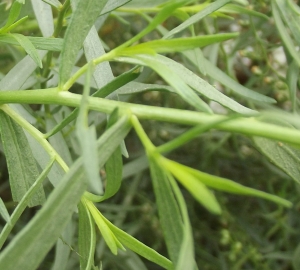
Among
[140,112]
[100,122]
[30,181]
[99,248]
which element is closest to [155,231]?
[99,248]

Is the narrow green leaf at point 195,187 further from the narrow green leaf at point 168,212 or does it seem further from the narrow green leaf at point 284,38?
the narrow green leaf at point 284,38

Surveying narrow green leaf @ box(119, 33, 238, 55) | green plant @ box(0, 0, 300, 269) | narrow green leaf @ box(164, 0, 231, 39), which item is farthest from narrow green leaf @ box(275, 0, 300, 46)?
narrow green leaf @ box(119, 33, 238, 55)

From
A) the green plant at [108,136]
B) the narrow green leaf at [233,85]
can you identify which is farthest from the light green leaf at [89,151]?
the narrow green leaf at [233,85]

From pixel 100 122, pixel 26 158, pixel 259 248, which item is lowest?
pixel 259 248

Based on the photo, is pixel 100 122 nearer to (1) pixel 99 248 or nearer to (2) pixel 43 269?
(1) pixel 99 248

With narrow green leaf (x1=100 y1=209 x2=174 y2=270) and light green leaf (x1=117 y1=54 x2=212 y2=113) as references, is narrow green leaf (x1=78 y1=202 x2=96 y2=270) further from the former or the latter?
light green leaf (x1=117 y1=54 x2=212 y2=113)
